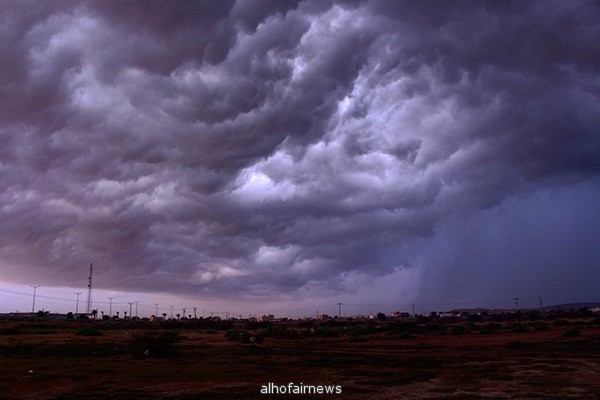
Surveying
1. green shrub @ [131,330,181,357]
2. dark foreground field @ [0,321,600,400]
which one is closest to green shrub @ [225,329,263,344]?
dark foreground field @ [0,321,600,400]

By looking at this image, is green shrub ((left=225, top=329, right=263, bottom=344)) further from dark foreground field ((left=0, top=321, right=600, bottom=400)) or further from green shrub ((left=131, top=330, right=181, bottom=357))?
green shrub ((left=131, top=330, right=181, bottom=357))

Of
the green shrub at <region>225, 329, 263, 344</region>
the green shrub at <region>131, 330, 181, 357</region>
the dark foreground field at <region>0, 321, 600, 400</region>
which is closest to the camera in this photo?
the dark foreground field at <region>0, 321, 600, 400</region>

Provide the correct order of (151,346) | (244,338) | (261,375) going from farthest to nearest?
(244,338) < (151,346) < (261,375)

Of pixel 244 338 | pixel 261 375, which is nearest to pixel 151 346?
pixel 261 375

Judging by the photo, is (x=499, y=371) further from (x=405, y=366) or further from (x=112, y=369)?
(x=112, y=369)

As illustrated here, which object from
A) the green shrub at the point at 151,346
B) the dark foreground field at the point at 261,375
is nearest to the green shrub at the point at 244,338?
the dark foreground field at the point at 261,375

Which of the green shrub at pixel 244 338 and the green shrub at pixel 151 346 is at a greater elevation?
the green shrub at pixel 151 346

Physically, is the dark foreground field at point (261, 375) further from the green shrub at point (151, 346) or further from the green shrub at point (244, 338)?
the green shrub at point (244, 338)

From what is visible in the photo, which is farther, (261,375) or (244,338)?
(244,338)

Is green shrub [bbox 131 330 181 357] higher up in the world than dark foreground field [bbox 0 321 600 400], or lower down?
higher up

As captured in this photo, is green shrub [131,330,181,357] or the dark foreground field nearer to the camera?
the dark foreground field

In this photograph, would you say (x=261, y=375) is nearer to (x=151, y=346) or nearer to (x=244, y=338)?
(x=151, y=346)

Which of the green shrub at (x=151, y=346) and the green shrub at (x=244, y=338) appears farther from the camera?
the green shrub at (x=244, y=338)

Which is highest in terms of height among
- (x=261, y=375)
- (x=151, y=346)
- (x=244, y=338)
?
(x=151, y=346)
